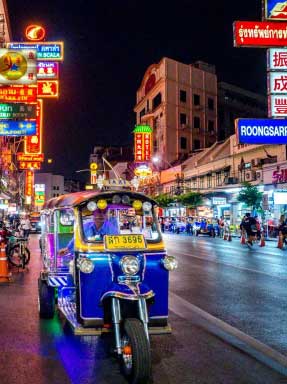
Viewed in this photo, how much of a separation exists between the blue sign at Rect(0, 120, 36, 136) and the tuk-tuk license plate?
18337 mm

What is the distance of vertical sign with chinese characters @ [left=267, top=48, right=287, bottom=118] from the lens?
2478 centimetres

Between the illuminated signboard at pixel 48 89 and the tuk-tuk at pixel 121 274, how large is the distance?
28.2m

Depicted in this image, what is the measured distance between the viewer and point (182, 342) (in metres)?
7.33

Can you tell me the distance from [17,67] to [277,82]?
1244 cm

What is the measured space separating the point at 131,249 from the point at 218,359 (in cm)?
177

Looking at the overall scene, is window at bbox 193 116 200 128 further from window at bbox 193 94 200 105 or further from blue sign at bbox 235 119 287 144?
blue sign at bbox 235 119 287 144

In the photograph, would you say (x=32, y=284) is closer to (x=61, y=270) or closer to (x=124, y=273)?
(x=61, y=270)

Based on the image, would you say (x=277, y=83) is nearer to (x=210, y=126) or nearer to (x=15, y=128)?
(x=15, y=128)

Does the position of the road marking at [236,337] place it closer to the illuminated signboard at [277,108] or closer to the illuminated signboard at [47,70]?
the illuminated signboard at [277,108]

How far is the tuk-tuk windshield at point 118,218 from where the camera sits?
22.9ft

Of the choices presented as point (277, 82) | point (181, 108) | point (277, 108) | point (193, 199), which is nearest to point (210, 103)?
point (181, 108)

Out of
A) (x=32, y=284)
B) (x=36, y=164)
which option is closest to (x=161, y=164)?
(x=36, y=164)

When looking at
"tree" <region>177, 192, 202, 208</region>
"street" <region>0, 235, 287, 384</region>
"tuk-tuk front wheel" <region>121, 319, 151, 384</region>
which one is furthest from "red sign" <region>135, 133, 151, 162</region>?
"tuk-tuk front wheel" <region>121, 319, 151, 384</region>

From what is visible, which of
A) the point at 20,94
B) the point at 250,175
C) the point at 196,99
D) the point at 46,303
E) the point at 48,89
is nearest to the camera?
the point at 46,303
